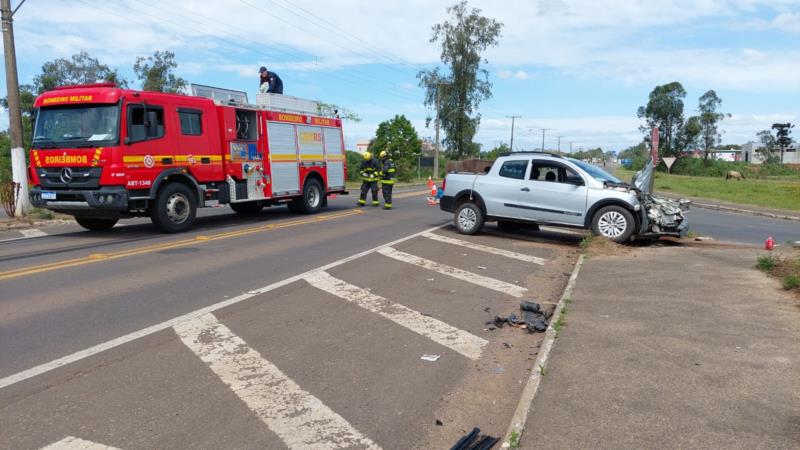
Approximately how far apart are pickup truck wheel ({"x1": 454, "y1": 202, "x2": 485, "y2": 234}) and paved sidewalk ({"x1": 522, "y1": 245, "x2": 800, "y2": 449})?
511cm

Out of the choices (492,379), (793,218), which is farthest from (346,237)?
(793,218)

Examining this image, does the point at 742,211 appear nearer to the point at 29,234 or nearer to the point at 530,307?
the point at 530,307

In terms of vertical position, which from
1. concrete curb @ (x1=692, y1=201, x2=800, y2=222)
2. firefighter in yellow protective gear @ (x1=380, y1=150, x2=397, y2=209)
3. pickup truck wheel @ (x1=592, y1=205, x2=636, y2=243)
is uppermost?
firefighter in yellow protective gear @ (x1=380, y1=150, x2=397, y2=209)

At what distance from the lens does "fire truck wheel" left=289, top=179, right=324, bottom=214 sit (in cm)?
1700

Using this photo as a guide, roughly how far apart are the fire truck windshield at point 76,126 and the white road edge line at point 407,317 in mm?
5803

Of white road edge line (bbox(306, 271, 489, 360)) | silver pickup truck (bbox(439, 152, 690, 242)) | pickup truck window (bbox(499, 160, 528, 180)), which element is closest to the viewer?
white road edge line (bbox(306, 271, 489, 360))

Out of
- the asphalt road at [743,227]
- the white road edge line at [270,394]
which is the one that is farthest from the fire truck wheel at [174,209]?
the asphalt road at [743,227]

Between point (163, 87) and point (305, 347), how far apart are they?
4665cm

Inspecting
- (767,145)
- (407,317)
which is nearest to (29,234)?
(407,317)

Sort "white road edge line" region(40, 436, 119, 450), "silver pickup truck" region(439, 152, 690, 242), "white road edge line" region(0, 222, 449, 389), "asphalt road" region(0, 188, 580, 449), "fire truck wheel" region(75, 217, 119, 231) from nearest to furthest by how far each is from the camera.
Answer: "white road edge line" region(40, 436, 119, 450) < "asphalt road" region(0, 188, 580, 449) < "white road edge line" region(0, 222, 449, 389) < "silver pickup truck" region(439, 152, 690, 242) < "fire truck wheel" region(75, 217, 119, 231)

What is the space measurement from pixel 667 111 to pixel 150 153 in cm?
7647

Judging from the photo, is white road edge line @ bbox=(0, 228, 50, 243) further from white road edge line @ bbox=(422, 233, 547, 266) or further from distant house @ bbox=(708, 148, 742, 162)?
distant house @ bbox=(708, 148, 742, 162)

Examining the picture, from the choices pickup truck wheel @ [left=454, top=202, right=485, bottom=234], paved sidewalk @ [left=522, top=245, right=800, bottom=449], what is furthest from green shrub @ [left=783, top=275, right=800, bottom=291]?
pickup truck wheel @ [left=454, top=202, right=485, bottom=234]

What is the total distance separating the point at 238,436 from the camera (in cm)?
370
